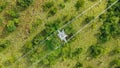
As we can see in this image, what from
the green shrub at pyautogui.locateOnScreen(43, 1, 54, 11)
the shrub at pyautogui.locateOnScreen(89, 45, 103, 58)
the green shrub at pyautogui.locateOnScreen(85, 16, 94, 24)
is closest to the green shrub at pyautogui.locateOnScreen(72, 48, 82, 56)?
the shrub at pyautogui.locateOnScreen(89, 45, 103, 58)

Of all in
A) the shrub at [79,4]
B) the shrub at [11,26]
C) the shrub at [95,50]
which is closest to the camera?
the shrub at [11,26]

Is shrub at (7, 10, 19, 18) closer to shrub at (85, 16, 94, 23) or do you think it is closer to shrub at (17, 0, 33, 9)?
shrub at (17, 0, 33, 9)

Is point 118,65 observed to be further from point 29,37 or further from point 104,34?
point 29,37

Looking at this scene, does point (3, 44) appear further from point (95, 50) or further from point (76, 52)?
point (95, 50)

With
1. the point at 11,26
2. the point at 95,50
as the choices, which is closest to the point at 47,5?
the point at 11,26

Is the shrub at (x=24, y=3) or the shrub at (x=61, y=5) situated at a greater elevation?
the shrub at (x=24, y=3)

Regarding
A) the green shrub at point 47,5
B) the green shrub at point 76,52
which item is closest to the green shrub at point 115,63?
the green shrub at point 76,52

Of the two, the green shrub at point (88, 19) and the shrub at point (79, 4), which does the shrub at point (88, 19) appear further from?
the shrub at point (79, 4)

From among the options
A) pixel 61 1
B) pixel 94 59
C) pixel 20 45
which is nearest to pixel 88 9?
pixel 61 1

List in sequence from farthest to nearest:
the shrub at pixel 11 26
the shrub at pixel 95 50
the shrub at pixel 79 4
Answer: the shrub at pixel 95 50 < the shrub at pixel 79 4 < the shrub at pixel 11 26

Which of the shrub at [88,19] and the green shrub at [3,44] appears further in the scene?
the shrub at [88,19]

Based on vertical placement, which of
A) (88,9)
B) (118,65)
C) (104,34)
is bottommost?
(118,65)
